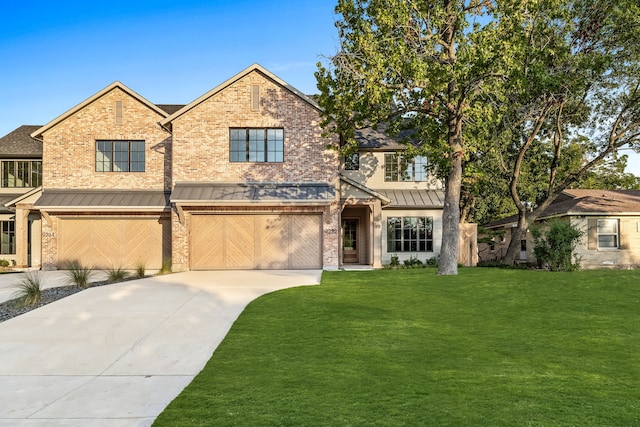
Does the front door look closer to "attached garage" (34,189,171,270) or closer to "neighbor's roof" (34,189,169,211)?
"attached garage" (34,189,171,270)

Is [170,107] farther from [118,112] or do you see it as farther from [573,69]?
[573,69]

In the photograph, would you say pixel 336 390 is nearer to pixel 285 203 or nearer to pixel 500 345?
pixel 500 345

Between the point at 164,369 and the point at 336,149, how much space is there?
14.7 meters

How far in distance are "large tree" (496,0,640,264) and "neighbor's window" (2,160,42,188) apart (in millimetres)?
24052

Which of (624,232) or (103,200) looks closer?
(103,200)

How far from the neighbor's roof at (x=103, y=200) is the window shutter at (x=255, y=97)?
568 centimetres

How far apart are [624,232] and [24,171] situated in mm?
30898

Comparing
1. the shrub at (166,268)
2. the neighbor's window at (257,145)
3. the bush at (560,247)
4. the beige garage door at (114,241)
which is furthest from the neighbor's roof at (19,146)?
the bush at (560,247)

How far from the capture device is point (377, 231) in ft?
81.5

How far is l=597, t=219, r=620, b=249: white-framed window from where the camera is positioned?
82.3 ft

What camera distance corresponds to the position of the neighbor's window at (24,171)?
2864 cm

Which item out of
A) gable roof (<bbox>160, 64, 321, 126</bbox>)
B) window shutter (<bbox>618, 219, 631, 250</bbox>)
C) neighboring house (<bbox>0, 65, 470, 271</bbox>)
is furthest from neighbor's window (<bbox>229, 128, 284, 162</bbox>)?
window shutter (<bbox>618, 219, 631, 250</bbox>)

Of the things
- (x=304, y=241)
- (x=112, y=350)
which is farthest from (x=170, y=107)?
(x=112, y=350)

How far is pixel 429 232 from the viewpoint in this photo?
26.0 meters
